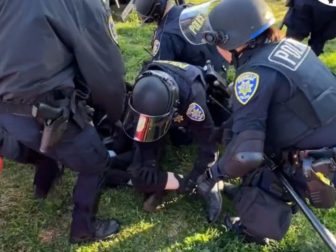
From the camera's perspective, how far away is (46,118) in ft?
8.98

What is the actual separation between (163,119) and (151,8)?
1391mm

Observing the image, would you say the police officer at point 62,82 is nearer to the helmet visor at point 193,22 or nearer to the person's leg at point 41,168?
the person's leg at point 41,168

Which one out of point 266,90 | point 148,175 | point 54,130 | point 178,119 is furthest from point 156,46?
point 266,90

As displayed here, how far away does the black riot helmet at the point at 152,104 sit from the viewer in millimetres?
3033

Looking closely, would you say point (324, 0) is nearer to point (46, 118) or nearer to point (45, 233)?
point (46, 118)

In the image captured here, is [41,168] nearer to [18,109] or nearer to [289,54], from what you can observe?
[18,109]

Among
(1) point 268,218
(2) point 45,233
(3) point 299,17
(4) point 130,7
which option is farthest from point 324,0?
(2) point 45,233

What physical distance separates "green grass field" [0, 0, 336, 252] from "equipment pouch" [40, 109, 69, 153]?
0.90 metres

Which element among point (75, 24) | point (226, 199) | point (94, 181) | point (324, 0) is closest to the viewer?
point (75, 24)

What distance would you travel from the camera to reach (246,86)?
2562 mm

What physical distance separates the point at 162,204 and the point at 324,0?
2423mm

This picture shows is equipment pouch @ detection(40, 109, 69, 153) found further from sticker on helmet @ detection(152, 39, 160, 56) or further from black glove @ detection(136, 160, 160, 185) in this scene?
sticker on helmet @ detection(152, 39, 160, 56)

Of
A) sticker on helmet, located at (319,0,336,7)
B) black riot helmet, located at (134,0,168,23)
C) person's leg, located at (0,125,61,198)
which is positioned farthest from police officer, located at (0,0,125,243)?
sticker on helmet, located at (319,0,336,7)

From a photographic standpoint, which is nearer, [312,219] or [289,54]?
[289,54]
